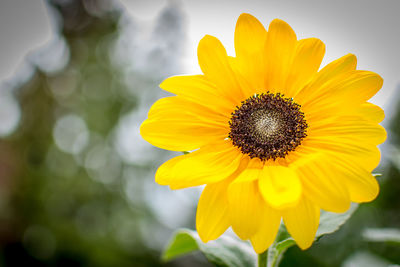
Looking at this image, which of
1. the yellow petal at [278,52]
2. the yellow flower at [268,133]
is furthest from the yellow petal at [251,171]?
the yellow petal at [278,52]

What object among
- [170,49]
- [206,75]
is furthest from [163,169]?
[170,49]

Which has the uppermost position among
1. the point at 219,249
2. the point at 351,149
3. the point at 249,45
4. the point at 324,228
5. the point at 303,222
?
the point at 249,45

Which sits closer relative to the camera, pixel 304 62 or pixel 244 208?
pixel 244 208

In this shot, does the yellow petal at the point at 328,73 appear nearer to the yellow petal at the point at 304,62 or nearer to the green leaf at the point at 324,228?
the yellow petal at the point at 304,62

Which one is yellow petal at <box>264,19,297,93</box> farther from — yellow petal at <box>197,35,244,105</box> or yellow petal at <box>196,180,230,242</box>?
yellow petal at <box>196,180,230,242</box>

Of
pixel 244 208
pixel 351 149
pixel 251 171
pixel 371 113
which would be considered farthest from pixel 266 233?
pixel 371 113

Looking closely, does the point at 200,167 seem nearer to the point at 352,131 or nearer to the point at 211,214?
the point at 211,214
